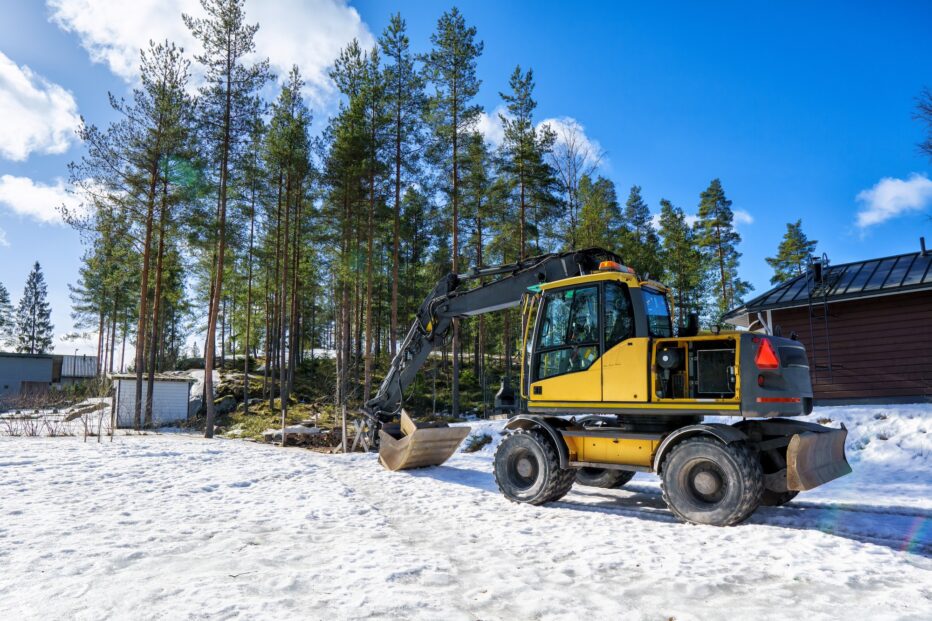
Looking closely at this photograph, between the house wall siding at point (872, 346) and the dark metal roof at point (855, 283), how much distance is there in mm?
457

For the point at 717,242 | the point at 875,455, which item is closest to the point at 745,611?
the point at 875,455

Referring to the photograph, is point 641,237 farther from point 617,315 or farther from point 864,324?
point 617,315

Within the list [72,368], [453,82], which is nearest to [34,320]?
[72,368]

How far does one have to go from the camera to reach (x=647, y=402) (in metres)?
6.80

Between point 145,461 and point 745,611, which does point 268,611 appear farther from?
point 145,461

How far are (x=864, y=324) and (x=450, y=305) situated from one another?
40.7ft

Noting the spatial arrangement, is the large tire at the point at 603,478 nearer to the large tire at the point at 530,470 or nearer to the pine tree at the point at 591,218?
the large tire at the point at 530,470

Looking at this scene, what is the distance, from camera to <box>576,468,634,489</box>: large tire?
8.88 meters

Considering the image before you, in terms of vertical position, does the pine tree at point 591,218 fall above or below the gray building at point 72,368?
above

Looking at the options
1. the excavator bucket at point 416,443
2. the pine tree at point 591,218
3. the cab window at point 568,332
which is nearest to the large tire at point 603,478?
the cab window at point 568,332

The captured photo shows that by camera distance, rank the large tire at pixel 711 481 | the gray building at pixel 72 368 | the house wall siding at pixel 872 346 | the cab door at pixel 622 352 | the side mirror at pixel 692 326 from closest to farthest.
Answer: the large tire at pixel 711 481, the side mirror at pixel 692 326, the cab door at pixel 622 352, the house wall siding at pixel 872 346, the gray building at pixel 72 368

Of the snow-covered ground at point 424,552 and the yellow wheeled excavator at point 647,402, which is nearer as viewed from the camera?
the snow-covered ground at point 424,552

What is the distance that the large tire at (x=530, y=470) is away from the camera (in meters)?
7.50

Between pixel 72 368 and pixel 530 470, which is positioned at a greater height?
pixel 72 368
